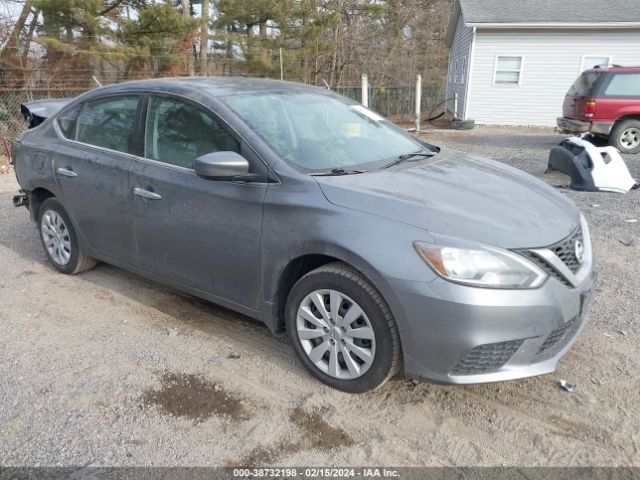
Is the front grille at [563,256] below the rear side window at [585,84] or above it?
below

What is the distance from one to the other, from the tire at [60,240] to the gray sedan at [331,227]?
0.61 feet

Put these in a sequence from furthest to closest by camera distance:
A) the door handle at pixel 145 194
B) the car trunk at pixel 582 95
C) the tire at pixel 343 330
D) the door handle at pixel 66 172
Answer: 1. the car trunk at pixel 582 95
2. the door handle at pixel 66 172
3. the door handle at pixel 145 194
4. the tire at pixel 343 330

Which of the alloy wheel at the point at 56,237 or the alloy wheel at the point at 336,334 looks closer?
the alloy wheel at the point at 336,334

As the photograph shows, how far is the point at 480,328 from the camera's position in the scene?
7.79 feet

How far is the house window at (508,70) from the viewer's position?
17312 mm

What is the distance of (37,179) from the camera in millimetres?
4496

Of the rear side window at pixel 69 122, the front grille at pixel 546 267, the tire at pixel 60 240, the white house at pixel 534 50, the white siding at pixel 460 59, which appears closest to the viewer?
the front grille at pixel 546 267

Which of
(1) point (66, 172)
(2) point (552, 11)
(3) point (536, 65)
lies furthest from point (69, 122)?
(2) point (552, 11)

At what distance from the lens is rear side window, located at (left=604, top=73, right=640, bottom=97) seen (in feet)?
35.6

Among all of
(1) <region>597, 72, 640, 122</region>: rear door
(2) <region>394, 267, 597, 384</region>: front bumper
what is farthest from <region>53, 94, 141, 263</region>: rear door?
(1) <region>597, 72, 640, 122</region>: rear door

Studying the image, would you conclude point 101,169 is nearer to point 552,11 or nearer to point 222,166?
point 222,166

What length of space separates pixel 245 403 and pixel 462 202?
5.23ft

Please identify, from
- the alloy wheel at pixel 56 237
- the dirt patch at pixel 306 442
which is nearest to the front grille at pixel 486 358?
the dirt patch at pixel 306 442

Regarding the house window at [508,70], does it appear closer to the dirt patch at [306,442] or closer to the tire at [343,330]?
the tire at [343,330]
